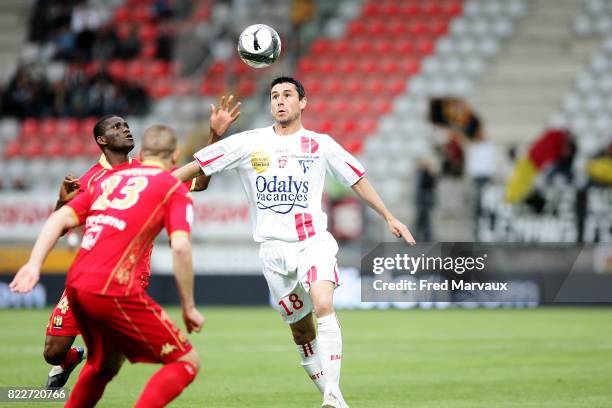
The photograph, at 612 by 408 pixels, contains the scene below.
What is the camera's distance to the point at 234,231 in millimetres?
20547

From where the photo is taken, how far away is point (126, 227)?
20.9 ft

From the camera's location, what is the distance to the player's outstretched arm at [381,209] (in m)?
8.24

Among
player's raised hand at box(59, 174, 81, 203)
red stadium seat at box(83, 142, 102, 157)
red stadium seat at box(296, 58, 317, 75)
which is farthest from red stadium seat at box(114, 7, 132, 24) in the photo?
player's raised hand at box(59, 174, 81, 203)

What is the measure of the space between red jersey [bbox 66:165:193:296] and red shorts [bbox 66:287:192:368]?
60 mm

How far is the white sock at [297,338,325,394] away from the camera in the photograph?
8.51 meters

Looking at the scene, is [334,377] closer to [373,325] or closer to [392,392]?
[392,392]

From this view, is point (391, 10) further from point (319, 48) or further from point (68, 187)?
point (68, 187)

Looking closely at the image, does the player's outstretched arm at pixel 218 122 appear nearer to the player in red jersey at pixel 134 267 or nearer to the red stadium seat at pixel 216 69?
the player in red jersey at pixel 134 267

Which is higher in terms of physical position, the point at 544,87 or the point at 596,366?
the point at 544,87

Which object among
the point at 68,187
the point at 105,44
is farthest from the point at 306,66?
the point at 68,187

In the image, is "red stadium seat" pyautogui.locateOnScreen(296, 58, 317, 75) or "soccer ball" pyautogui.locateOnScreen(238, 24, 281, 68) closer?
"soccer ball" pyautogui.locateOnScreen(238, 24, 281, 68)

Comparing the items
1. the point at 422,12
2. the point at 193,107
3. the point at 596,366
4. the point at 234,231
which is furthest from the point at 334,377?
the point at 422,12

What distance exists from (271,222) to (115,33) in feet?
63.0

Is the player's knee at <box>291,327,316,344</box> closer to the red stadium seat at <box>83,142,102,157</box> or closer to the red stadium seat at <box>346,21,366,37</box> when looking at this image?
the red stadium seat at <box>83,142,102,157</box>
